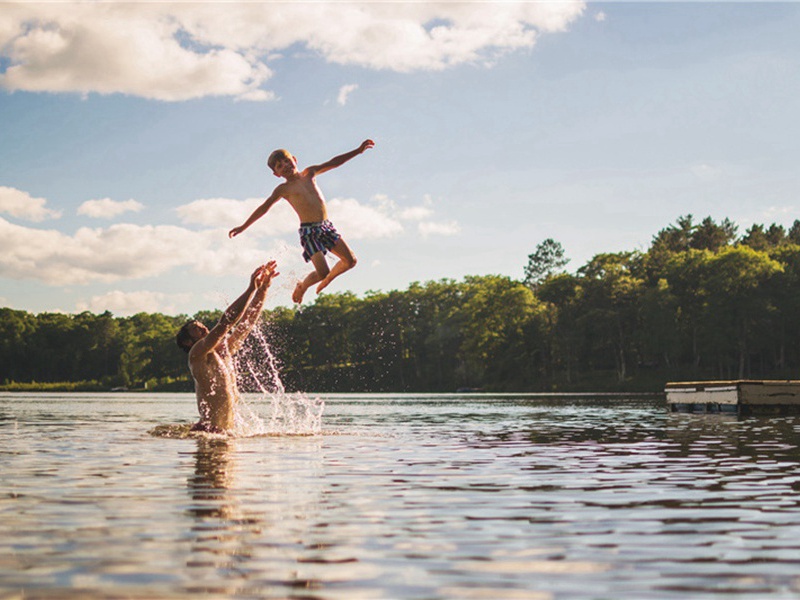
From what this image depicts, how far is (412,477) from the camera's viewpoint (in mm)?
11273

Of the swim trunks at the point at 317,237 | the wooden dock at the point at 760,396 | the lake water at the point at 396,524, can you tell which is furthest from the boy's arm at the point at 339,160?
the wooden dock at the point at 760,396

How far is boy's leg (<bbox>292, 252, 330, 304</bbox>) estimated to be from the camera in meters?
14.1

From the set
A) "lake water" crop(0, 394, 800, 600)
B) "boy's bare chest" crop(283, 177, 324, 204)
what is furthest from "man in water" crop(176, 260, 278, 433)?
"lake water" crop(0, 394, 800, 600)

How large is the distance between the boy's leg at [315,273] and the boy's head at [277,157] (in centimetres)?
147

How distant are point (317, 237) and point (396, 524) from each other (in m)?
7.21

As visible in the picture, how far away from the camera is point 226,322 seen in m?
15.1

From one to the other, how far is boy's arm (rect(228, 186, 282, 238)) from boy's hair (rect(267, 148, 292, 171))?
1.34ft

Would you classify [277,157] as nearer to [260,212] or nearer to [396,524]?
[260,212]

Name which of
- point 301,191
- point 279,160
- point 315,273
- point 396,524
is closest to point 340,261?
point 315,273

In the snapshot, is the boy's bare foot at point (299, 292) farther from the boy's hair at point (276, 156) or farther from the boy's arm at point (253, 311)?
the boy's hair at point (276, 156)

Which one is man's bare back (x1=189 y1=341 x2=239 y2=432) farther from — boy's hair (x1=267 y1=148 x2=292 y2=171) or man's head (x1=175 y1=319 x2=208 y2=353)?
boy's hair (x1=267 y1=148 x2=292 y2=171)

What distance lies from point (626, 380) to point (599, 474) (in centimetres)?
10032

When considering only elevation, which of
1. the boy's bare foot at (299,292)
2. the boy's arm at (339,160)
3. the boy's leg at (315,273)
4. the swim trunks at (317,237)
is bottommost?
the boy's bare foot at (299,292)

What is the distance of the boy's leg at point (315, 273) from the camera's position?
46.2ft
